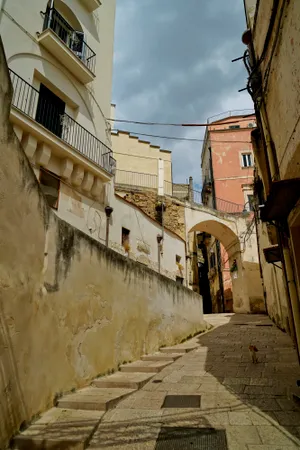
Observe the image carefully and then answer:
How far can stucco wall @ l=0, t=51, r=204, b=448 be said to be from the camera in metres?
2.85

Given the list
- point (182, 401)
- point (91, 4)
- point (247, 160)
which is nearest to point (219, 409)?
point (182, 401)

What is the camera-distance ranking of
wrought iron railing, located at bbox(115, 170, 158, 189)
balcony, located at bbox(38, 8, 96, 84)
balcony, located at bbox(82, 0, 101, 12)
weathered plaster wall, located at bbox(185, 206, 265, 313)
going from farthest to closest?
wrought iron railing, located at bbox(115, 170, 158, 189) < weathered plaster wall, located at bbox(185, 206, 265, 313) < balcony, located at bbox(82, 0, 101, 12) < balcony, located at bbox(38, 8, 96, 84)

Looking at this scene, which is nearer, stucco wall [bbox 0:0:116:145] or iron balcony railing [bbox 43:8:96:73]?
stucco wall [bbox 0:0:116:145]

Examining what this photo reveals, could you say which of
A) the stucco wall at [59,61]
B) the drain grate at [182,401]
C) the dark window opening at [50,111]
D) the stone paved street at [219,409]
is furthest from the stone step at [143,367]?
the stucco wall at [59,61]

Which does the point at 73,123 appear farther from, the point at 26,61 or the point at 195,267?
the point at 195,267

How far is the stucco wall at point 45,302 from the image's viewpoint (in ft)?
9.36

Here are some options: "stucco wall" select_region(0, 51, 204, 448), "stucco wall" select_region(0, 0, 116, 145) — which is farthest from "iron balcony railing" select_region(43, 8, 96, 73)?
"stucco wall" select_region(0, 51, 204, 448)

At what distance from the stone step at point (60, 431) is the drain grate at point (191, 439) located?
74cm

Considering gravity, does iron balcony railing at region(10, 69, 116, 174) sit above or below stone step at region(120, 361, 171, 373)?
above

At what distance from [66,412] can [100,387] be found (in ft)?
3.45

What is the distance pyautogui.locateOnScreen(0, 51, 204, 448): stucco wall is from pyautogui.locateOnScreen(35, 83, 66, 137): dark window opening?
5.59 m

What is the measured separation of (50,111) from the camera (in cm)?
916

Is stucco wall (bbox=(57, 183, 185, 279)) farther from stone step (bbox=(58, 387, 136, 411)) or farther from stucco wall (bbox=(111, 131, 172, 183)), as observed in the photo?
stucco wall (bbox=(111, 131, 172, 183))

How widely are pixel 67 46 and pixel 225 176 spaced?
18.6 metres
